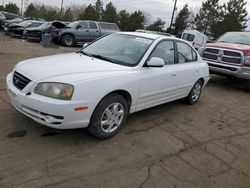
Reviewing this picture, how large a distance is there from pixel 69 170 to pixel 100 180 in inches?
15.8

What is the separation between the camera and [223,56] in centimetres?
827

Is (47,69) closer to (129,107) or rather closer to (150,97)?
(129,107)

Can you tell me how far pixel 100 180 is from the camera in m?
2.91

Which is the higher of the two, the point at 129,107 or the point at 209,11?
the point at 209,11

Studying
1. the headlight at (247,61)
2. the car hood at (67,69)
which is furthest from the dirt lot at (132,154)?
the headlight at (247,61)

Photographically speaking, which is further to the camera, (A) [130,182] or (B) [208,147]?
(B) [208,147]

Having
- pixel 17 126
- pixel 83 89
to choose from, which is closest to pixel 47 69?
pixel 83 89

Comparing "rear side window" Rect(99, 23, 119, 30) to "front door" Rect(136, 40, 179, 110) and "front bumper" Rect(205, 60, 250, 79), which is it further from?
"front door" Rect(136, 40, 179, 110)

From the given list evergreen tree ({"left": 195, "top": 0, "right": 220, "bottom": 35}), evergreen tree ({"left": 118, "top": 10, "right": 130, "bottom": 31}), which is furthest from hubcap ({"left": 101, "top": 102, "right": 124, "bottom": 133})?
evergreen tree ({"left": 195, "top": 0, "right": 220, "bottom": 35})

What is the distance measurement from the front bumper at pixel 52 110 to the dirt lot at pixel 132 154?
0.38 metres

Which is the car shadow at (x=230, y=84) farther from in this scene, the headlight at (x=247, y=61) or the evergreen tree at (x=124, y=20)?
the evergreen tree at (x=124, y=20)

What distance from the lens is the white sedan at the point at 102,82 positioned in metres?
3.29

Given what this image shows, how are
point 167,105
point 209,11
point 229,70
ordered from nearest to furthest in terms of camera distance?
point 167,105
point 229,70
point 209,11

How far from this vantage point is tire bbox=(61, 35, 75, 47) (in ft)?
52.6
